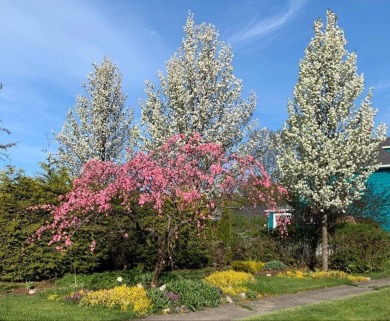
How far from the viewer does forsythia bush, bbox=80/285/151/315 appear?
27.5 feet

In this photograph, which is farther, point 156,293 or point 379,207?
point 379,207

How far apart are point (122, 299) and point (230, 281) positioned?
131 inches

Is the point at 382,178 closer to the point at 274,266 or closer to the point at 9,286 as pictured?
the point at 274,266

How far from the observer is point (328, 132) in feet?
51.4

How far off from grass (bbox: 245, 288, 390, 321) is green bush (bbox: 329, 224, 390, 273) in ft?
20.3

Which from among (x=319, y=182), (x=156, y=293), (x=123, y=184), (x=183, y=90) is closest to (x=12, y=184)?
(x=123, y=184)

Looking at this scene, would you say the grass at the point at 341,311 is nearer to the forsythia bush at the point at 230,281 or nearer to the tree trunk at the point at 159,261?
the forsythia bush at the point at 230,281

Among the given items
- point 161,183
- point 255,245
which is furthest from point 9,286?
point 255,245

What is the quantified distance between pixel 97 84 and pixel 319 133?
12.1 meters

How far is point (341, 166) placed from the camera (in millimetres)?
15297

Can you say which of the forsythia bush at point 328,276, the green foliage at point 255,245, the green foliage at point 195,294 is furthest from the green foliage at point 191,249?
the green foliage at point 195,294

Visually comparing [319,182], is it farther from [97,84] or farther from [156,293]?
[97,84]

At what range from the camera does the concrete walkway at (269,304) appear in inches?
323

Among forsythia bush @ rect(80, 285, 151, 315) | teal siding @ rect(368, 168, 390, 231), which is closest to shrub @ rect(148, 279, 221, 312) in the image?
forsythia bush @ rect(80, 285, 151, 315)
